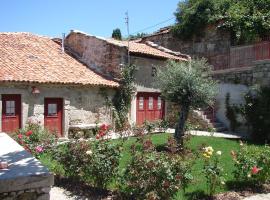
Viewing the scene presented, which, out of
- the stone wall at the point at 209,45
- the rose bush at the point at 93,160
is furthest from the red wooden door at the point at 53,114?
the stone wall at the point at 209,45

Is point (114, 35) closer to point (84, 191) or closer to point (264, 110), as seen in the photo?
point (264, 110)

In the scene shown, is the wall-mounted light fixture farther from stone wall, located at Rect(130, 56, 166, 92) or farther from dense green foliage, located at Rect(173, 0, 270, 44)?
dense green foliage, located at Rect(173, 0, 270, 44)

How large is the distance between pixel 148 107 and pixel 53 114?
5.89m

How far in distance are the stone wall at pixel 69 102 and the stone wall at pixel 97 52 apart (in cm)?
159

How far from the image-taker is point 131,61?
17.8 m

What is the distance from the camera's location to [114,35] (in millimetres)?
30406

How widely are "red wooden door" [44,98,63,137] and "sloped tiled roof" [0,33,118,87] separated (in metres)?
1.03

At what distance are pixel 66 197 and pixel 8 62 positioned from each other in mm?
9555

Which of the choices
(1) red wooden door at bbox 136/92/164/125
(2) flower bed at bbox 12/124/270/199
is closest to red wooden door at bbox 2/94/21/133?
(2) flower bed at bbox 12/124/270/199

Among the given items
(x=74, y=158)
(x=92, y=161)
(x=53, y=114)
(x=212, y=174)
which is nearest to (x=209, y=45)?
(x=53, y=114)

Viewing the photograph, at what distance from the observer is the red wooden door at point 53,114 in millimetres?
14906

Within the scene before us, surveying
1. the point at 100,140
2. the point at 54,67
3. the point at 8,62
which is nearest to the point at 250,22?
the point at 54,67

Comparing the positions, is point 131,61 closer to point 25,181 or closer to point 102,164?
point 102,164

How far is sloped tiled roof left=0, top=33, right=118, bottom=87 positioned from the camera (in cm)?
1421
